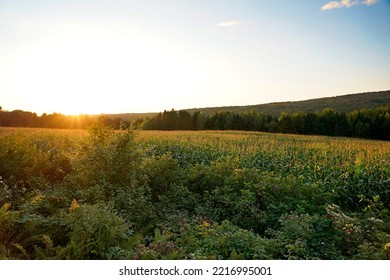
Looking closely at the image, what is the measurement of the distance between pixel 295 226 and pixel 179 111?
5392 centimetres

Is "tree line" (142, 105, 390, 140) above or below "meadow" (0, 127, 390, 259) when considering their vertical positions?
above

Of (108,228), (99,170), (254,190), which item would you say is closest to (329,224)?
(254,190)

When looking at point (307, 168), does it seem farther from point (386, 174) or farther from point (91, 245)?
point (91, 245)

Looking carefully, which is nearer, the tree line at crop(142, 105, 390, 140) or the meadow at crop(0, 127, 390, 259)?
the meadow at crop(0, 127, 390, 259)

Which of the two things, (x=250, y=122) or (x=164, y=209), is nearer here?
(x=164, y=209)

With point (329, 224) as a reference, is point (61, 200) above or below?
above

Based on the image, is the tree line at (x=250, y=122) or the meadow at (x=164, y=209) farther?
the tree line at (x=250, y=122)

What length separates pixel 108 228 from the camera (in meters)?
4.88

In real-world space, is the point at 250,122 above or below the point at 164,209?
above

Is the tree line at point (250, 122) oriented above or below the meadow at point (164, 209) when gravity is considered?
above

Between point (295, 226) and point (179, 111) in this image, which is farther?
point (179, 111)

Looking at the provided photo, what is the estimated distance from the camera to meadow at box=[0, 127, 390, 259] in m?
4.90

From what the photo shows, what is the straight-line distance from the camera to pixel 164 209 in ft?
23.6

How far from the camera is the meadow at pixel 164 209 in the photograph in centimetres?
490
